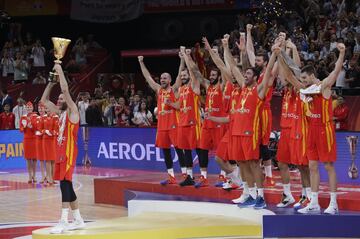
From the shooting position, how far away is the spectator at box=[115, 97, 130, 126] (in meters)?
23.5

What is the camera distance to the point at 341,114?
16938 mm

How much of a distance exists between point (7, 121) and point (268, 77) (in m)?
14.1

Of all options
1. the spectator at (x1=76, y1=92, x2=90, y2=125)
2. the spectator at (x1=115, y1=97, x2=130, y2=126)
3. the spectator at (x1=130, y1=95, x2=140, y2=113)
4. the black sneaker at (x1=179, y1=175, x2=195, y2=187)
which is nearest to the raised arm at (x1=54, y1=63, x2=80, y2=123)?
the black sneaker at (x1=179, y1=175, x2=195, y2=187)

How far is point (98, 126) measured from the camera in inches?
904

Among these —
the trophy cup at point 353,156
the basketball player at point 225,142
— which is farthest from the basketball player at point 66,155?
the trophy cup at point 353,156

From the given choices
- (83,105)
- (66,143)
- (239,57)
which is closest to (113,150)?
(83,105)

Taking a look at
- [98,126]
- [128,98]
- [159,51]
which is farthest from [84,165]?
[159,51]

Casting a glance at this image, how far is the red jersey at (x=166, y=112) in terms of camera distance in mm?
14930

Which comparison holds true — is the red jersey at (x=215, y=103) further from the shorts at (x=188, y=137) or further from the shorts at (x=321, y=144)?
the shorts at (x=321, y=144)

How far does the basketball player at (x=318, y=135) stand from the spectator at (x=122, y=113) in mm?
12300

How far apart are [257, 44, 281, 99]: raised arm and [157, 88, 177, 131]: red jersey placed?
303 cm

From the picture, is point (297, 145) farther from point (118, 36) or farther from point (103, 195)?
point (118, 36)

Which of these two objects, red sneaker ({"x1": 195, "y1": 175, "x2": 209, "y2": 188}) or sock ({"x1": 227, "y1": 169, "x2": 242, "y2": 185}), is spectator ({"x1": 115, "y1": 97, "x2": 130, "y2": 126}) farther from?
sock ({"x1": 227, "y1": 169, "x2": 242, "y2": 185})

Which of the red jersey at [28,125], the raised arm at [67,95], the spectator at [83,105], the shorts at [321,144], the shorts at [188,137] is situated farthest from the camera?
the spectator at [83,105]
